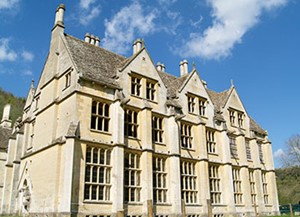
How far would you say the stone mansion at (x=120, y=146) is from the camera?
19.8 m

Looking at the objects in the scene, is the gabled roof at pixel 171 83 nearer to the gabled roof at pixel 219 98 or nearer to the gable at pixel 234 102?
the gabled roof at pixel 219 98

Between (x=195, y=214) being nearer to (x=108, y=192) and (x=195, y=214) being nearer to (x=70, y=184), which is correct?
(x=108, y=192)

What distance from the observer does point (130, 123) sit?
76.6 ft

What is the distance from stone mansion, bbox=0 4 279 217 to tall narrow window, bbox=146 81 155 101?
0.30 ft

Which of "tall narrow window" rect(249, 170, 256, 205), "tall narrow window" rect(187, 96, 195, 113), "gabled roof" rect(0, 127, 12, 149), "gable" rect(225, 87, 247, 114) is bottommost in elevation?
"tall narrow window" rect(249, 170, 256, 205)

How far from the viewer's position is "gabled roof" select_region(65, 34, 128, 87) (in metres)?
22.0

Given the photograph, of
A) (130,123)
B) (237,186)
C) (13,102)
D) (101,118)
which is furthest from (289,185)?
(13,102)

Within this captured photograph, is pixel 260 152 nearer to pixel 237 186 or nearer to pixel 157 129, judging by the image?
pixel 237 186

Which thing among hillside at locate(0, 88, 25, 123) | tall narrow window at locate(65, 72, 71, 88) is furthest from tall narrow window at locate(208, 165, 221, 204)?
hillside at locate(0, 88, 25, 123)

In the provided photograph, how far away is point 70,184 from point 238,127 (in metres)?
22.1

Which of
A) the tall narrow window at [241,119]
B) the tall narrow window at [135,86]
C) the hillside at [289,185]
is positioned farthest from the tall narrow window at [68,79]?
the hillside at [289,185]

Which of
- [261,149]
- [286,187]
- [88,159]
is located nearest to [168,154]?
[88,159]

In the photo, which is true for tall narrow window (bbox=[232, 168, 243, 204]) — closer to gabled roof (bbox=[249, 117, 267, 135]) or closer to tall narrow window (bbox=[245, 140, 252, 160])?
tall narrow window (bbox=[245, 140, 252, 160])

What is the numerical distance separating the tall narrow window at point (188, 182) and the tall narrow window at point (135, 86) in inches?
294
